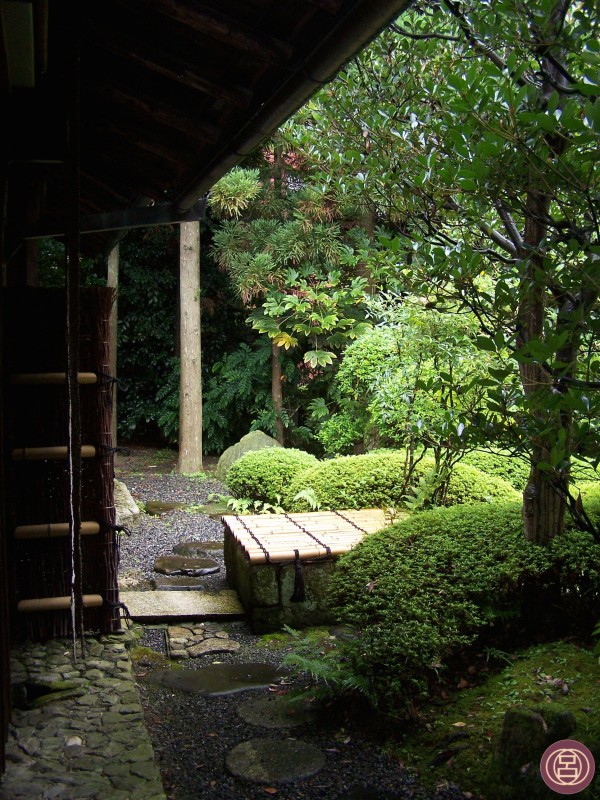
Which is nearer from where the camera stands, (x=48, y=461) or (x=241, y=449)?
(x=48, y=461)

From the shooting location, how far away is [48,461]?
4043mm

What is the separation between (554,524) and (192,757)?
2156mm

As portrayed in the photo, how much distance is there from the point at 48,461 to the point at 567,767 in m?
2.93

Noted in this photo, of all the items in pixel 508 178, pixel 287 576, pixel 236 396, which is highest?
pixel 508 178

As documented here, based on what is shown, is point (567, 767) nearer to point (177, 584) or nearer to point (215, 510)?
point (177, 584)

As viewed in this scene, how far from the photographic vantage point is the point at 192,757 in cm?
322

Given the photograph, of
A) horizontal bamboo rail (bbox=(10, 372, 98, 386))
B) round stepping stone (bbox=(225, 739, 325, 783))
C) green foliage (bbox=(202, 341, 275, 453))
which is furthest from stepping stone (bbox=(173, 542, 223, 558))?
green foliage (bbox=(202, 341, 275, 453))

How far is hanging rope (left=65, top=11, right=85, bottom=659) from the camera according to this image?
3.41 meters

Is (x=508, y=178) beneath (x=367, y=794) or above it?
above

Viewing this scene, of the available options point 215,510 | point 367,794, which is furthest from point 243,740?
point 215,510

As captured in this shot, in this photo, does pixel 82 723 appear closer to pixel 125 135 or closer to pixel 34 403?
pixel 34 403

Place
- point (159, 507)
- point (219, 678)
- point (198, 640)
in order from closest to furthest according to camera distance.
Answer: point (219, 678) < point (198, 640) < point (159, 507)

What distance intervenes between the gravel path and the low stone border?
0.22 meters

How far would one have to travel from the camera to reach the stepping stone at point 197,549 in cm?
703
